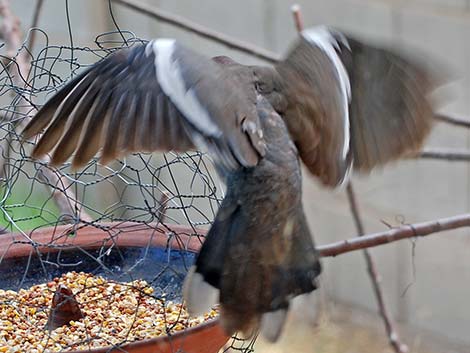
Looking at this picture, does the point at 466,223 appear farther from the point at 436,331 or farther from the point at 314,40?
the point at 436,331

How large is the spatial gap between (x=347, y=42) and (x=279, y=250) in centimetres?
34

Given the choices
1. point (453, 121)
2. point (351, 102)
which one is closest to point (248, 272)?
→ point (351, 102)

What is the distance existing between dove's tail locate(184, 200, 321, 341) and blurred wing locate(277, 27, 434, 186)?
123 mm

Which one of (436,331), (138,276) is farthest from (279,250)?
(436,331)

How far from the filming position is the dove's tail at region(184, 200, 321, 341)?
1.20 m

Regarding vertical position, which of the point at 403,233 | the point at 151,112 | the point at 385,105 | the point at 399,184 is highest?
the point at 151,112

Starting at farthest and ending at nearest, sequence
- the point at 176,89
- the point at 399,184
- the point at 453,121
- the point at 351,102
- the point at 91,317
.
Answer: the point at 399,184 → the point at 453,121 → the point at 351,102 → the point at 91,317 → the point at 176,89

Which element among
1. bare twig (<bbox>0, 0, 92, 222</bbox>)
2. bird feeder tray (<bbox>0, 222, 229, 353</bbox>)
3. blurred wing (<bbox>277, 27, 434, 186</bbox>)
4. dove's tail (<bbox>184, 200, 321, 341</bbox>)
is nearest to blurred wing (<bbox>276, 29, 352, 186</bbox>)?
blurred wing (<bbox>277, 27, 434, 186</bbox>)

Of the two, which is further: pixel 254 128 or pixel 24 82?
pixel 24 82

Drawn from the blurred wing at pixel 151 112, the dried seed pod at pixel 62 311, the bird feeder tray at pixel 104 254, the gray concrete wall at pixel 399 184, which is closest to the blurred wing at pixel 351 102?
the blurred wing at pixel 151 112

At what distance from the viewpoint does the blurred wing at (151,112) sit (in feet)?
3.70

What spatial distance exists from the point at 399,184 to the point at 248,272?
1839 mm

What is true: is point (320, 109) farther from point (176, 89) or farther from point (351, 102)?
point (176, 89)

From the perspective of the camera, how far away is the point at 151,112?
1.16 metres
